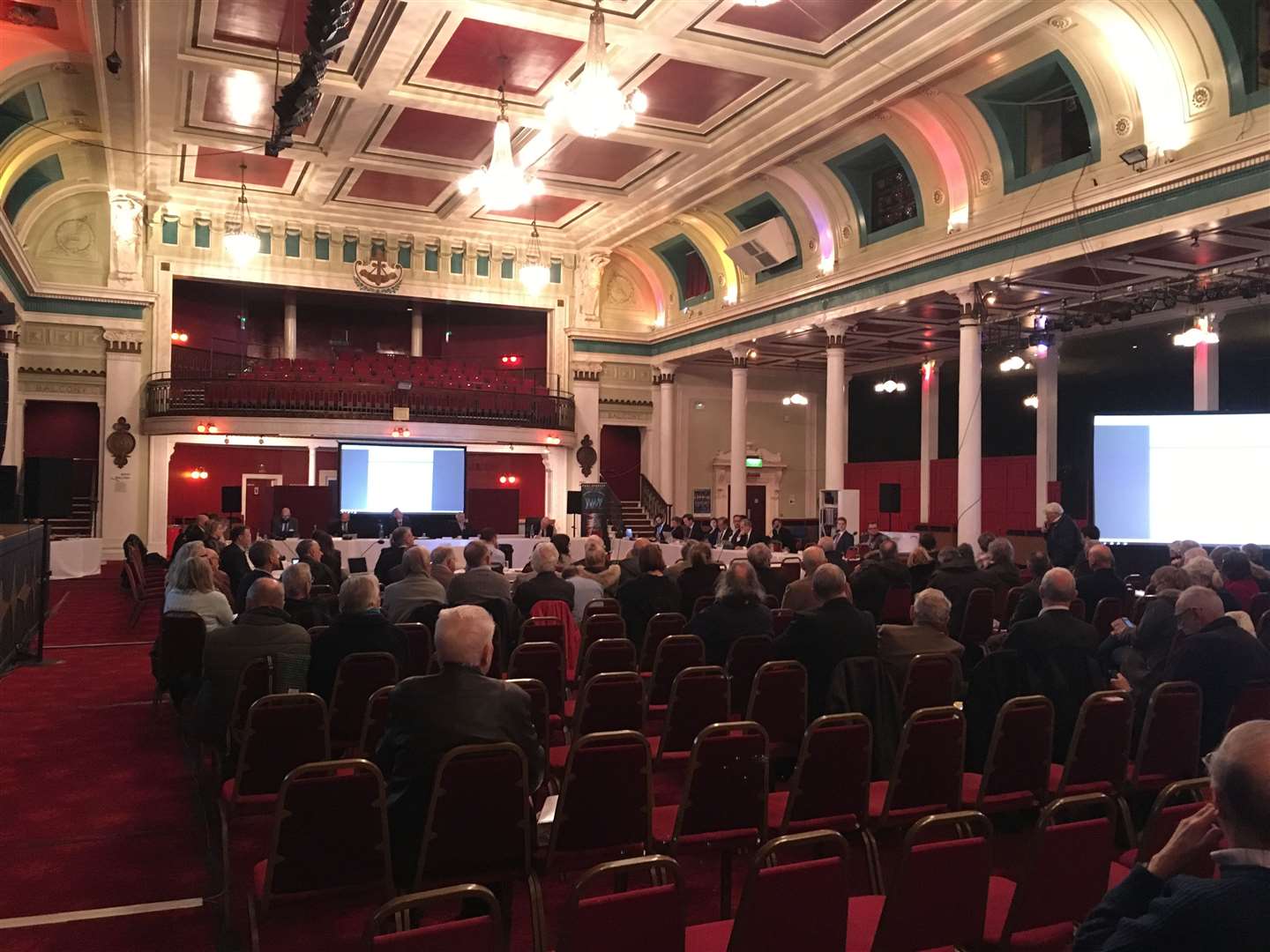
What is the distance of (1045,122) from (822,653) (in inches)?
432

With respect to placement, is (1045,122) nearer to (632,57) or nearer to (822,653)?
(632,57)

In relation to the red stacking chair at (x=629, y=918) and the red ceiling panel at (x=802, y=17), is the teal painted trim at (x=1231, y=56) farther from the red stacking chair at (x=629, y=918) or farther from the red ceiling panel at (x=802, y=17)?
the red stacking chair at (x=629, y=918)

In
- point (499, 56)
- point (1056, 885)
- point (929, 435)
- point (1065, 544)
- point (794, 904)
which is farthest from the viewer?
point (929, 435)

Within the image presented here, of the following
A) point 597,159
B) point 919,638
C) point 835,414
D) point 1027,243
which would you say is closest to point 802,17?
point 1027,243

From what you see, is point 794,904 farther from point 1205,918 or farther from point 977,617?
point 977,617

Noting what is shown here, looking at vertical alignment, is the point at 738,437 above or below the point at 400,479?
above

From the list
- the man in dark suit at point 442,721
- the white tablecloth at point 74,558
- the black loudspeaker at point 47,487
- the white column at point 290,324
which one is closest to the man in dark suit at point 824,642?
the man in dark suit at point 442,721

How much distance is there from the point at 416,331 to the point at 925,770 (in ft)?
69.9

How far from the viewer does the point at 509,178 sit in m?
9.10

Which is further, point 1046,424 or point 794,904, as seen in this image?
point 1046,424

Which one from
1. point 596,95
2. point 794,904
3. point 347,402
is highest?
point 596,95

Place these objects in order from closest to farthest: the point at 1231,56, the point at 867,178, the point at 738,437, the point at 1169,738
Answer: the point at 1169,738
the point at 1231,56
the point at 867,178
the point at 738,437

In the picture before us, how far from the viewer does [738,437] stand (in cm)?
2033

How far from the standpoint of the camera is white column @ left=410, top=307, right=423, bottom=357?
23266 mm
